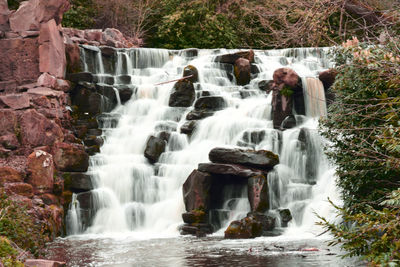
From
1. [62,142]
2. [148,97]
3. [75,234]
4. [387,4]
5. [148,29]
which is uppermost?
[148,29]

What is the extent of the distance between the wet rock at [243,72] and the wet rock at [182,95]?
2.76m

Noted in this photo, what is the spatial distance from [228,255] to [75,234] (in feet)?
22.6

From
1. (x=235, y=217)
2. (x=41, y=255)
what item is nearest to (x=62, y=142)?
(x=235, y=217)

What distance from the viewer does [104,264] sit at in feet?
38.2

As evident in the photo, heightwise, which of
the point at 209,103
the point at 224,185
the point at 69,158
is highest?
the point at 209,103

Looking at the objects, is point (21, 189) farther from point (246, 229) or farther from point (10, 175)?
point (246, 229)

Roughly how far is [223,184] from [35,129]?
6639 millimetres

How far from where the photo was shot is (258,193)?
16.6 metres

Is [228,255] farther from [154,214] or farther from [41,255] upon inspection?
[154,214]

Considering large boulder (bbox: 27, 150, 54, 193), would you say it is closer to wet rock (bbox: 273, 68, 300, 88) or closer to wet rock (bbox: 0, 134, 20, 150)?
wet rock (bbox: 0, 134, 20, 150)

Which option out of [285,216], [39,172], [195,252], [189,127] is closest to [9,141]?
[39,172]

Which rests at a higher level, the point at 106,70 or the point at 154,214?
the point at 106,70

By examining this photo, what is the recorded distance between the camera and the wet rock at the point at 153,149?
19.8m

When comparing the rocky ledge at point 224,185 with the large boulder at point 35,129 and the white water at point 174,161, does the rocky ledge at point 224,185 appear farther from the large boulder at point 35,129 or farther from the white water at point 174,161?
the large boulder at point 35,129
